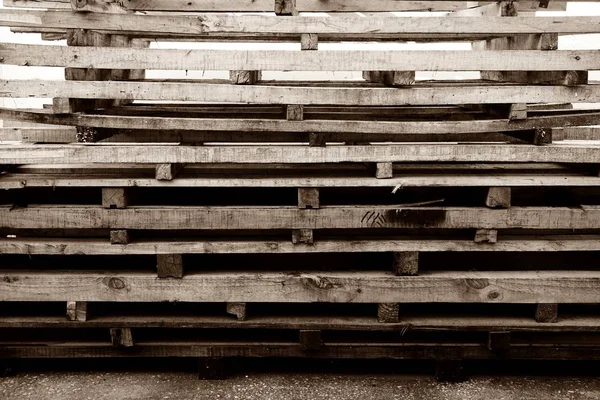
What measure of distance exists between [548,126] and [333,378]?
2062mm

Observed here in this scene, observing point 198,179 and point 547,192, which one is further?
point 547,192

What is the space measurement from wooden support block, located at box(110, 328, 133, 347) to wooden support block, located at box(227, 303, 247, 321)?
2.12 ft

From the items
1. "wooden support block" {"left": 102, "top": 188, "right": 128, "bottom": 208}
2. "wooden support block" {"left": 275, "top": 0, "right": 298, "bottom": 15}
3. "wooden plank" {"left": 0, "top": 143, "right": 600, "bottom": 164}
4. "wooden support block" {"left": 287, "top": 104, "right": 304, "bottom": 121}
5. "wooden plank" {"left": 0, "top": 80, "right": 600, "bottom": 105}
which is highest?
"wooden support block" {"left": 275, "top": 0, "right": 298, "bottom": 15}

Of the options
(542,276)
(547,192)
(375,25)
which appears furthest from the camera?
(547,192)

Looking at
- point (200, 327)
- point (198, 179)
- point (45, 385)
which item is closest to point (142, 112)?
point (198, 179)

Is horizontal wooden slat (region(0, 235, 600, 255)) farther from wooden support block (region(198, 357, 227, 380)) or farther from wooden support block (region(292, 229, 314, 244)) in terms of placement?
wooden support block (region(198, 357, 227, 380))

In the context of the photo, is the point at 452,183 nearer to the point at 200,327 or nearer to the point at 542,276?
the point at 542,276

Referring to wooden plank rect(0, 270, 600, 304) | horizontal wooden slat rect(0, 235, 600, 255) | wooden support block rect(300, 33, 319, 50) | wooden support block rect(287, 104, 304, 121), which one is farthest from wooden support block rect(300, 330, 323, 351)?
wooden support block rect(300, 33, 319, 50)

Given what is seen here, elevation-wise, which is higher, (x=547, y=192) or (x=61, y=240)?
(x=547, y=192)

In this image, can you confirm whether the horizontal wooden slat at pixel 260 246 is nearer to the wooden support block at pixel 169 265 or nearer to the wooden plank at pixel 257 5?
the wooden support block at pixel 169 265

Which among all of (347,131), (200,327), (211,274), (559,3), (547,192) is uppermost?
(559,3)

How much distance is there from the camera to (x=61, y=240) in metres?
3.73

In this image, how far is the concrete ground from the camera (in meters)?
3.74

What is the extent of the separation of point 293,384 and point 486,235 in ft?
5.01
